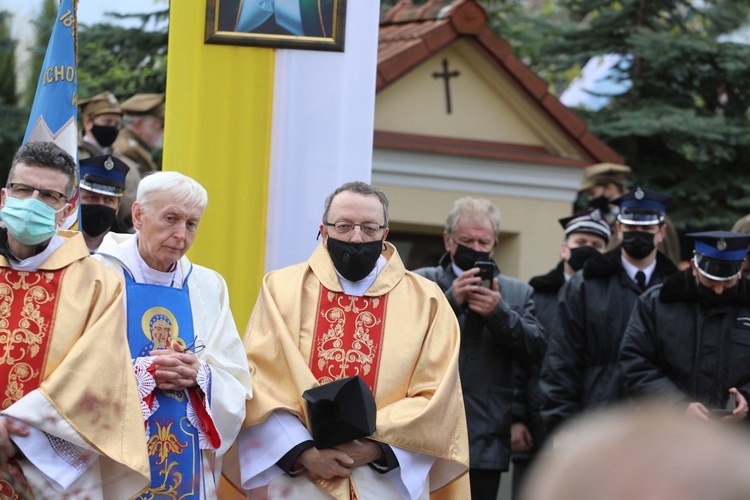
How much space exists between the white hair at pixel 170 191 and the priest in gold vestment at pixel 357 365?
63 centimetres

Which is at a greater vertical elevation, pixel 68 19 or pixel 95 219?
pixel 68 19

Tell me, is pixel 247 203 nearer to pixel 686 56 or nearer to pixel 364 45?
pixel 364 45

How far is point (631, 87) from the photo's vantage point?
14883 mm

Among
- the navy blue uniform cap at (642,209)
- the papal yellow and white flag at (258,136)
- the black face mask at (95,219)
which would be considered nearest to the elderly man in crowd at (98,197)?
the black face mask at (95,219)

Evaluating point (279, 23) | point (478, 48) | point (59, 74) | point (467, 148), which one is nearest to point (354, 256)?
point (279, 23)

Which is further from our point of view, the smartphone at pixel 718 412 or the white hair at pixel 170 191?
the smartphone at pixel 718 412

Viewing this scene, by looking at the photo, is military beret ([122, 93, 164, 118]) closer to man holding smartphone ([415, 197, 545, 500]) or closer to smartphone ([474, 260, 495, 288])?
man holding smartphone ([415, 197, 545, 500])

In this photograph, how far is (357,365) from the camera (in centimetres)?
541

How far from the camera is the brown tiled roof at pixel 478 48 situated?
1323 cm

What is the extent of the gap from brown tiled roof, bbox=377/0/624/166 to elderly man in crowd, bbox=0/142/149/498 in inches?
328

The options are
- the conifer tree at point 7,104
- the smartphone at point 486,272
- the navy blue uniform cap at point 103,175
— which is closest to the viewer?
the navy blue uniform cap at point 103,175

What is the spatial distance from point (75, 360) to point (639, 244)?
3864mm

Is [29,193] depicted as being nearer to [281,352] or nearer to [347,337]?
[281,352]

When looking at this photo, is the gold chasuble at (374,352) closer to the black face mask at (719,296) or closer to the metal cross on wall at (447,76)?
the black face mask at (719,296)
